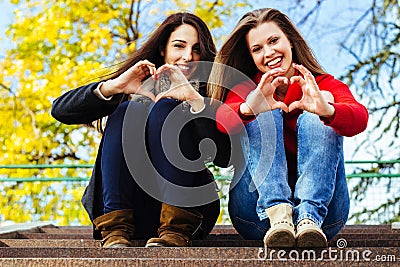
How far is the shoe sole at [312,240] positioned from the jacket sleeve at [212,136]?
43 centimetres

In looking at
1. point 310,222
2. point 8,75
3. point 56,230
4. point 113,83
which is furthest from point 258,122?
point 8,75

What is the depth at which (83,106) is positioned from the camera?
5.74 ft

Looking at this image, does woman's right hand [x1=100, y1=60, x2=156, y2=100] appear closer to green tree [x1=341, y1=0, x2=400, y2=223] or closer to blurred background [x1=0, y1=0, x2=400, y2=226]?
blurred background [x1=0, y1=0, x2=400, y2=226]

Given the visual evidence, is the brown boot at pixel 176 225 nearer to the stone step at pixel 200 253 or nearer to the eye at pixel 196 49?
the stone step at pixel 200 253

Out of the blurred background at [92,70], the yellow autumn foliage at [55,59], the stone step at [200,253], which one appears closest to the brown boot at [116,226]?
the stone step at [200,253]

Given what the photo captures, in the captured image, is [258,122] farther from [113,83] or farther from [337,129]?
[113,83]

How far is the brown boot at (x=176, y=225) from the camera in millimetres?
1588

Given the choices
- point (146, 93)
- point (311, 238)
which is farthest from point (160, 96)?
point (311, 238)

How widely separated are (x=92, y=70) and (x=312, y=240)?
17.6ft

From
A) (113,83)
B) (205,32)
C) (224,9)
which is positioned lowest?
A: (113,83)

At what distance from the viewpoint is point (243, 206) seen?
170 centimetres

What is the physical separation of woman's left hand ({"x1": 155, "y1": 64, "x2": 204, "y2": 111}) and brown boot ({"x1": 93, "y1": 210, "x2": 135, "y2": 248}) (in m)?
0.33

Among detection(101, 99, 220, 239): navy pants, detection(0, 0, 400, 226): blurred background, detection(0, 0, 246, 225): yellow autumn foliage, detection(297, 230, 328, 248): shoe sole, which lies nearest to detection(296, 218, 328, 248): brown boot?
detection(297, 230, 328, 248): shoe sole

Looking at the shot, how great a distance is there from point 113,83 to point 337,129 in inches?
24.1
